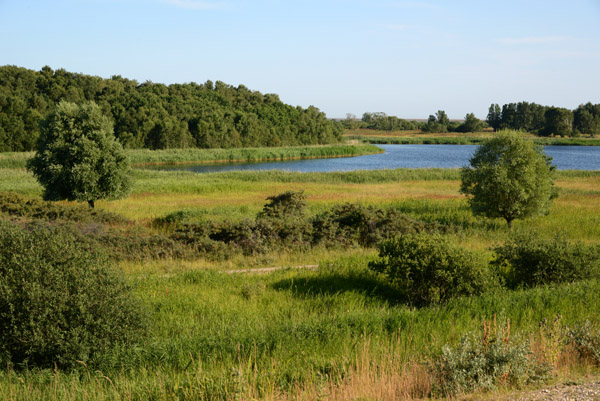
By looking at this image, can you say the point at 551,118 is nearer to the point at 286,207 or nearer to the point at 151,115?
the point at 151,115

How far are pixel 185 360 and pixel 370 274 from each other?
22.6ft

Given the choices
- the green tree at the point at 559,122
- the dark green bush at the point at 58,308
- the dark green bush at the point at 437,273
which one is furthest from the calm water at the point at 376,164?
the green tree at the point at 559,122

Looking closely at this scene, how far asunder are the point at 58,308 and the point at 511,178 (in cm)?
2012

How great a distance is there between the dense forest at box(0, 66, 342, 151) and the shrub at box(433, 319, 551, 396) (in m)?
84.9

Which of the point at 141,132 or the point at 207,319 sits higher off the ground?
the point at 141,132

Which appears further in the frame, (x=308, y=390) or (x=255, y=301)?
(x=255, y=301)

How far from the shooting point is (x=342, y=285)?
11.5 metres

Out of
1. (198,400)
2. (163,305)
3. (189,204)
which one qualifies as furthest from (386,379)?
(189,204)

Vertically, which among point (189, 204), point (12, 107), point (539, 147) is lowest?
point (189, 204)

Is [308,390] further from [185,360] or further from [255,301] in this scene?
[255,301]

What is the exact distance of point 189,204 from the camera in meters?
30.4

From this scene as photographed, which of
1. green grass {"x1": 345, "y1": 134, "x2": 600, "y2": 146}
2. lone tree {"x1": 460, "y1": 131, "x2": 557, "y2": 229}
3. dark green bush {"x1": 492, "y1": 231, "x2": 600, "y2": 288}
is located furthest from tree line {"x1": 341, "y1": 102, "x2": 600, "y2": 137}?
dark green bush {"x1": 492, "y1": 231, "x2": 600, "y2": 288}

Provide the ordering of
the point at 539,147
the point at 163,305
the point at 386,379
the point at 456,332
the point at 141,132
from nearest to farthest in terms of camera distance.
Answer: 1. the point at 386,379
2. the point at 456,332
3. the point at 163,305
4. the point at 539,147
5. the point at 141,132

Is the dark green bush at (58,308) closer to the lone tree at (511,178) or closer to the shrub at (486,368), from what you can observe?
the shrub at (486,368)
